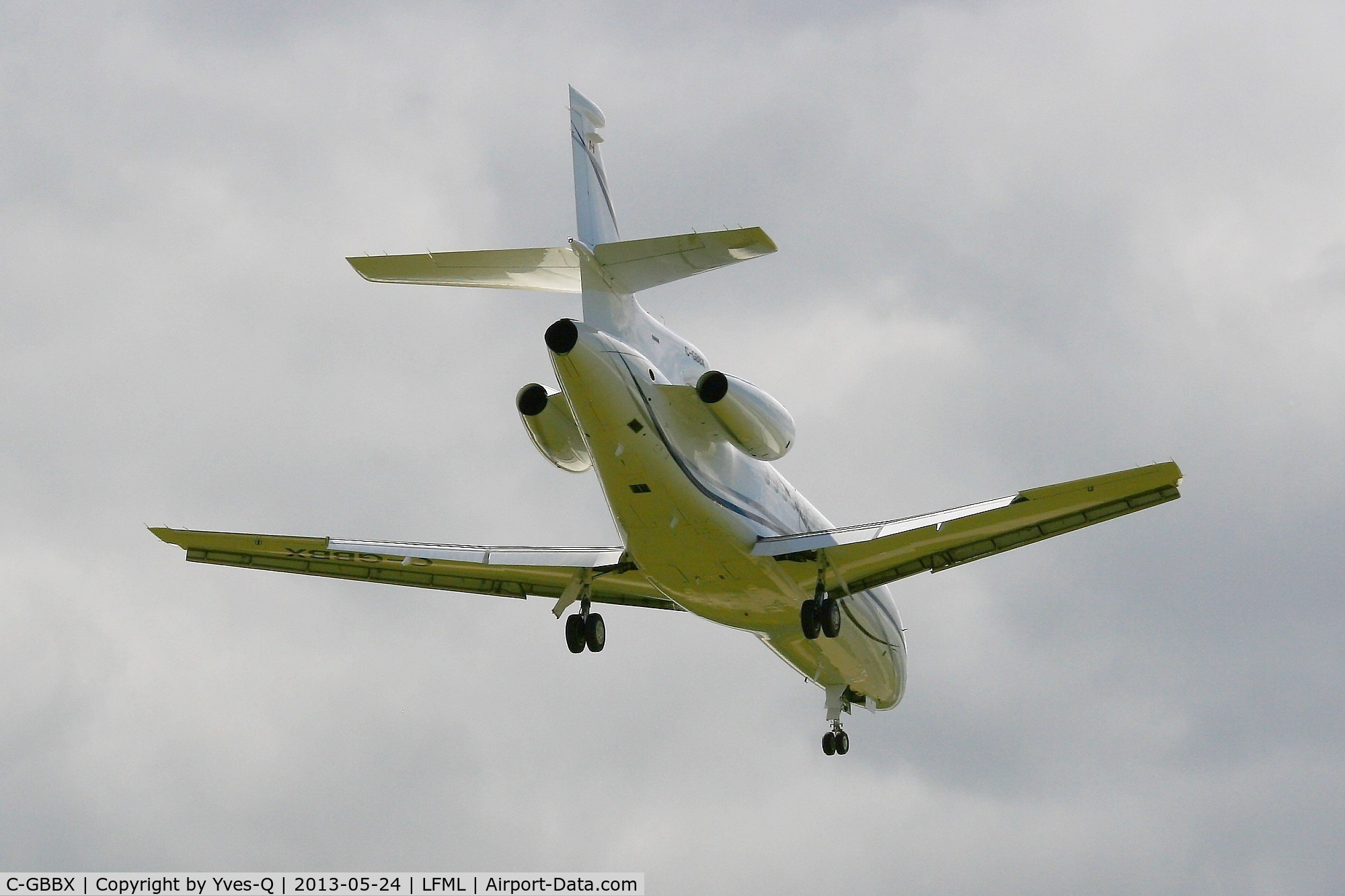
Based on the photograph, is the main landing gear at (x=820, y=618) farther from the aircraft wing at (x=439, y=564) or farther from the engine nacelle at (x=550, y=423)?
the engine nacelle at (x=550, y=423)

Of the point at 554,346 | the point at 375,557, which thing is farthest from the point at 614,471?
the point at 375,557

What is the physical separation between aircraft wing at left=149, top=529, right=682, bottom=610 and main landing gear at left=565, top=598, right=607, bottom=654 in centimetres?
48

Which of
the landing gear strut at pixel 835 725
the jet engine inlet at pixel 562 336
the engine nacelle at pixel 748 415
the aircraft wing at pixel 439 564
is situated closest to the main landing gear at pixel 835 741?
the landing gear strut at pixel 835 725

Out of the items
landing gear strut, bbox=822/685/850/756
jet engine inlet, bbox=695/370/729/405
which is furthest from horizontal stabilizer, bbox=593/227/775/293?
landing gear strut, bbox=822/685/850/756

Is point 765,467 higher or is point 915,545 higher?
point 765,467

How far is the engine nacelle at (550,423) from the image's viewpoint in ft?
87.0

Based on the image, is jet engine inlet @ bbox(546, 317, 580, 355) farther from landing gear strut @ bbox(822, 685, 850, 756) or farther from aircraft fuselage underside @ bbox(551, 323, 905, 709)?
landing gear strut @ bbox(822, 685, 850, 756)

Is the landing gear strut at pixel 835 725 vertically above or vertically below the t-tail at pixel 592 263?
below

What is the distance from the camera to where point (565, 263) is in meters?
26.5

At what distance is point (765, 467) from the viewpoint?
29.0 meters

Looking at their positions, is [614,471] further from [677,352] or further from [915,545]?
[915,545]

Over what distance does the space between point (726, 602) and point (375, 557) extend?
6.17 meters

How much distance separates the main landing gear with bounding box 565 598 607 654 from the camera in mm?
29641

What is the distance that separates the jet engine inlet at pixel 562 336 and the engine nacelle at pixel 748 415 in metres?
2.50
